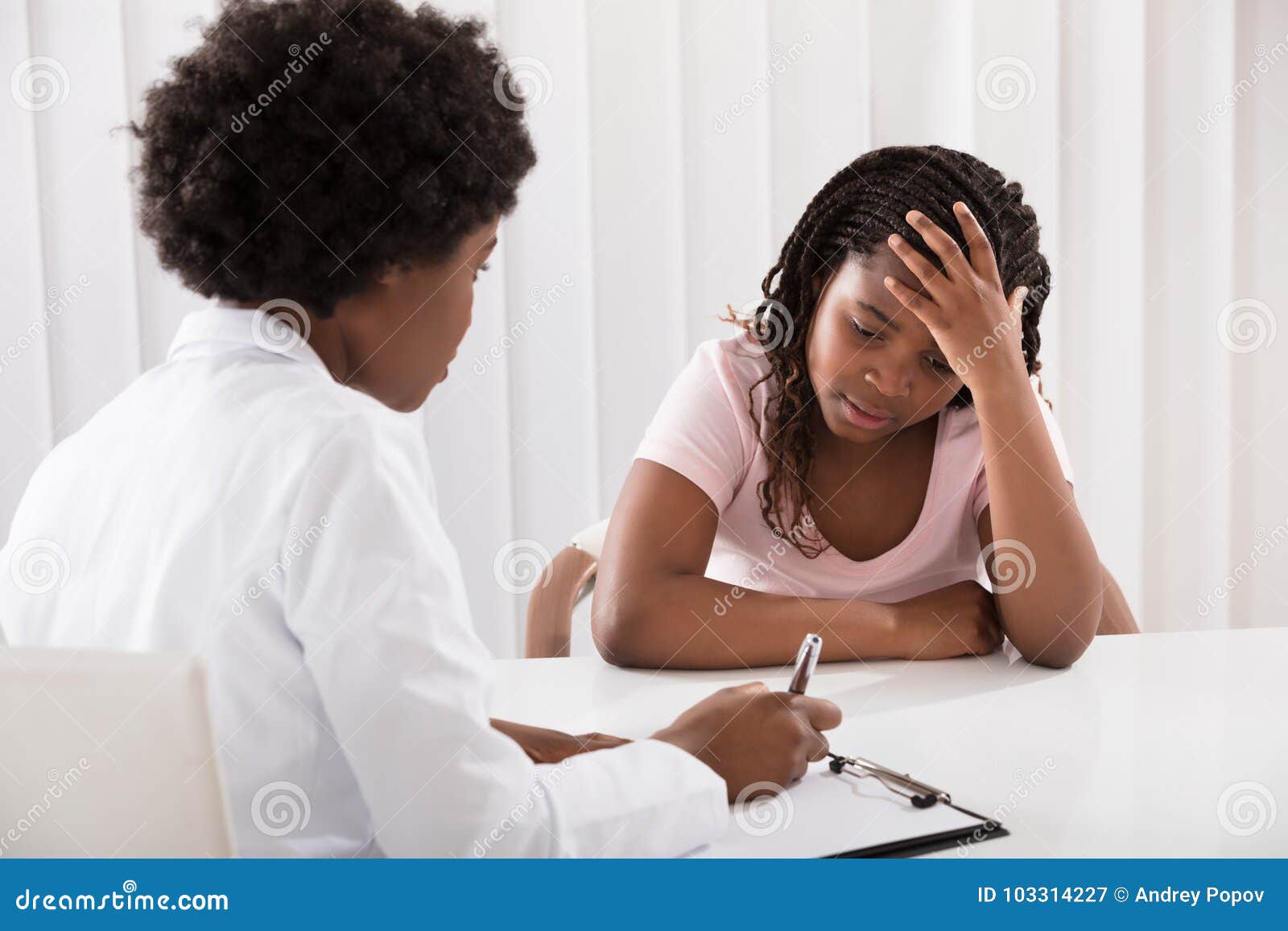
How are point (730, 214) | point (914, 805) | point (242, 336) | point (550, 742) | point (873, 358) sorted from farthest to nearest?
point (730, 214)
point (873, 358)
point (550, 742)
point (914, 805)
point (242, 336)

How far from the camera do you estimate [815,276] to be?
5.14 feet

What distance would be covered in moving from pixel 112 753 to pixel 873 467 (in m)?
1.20

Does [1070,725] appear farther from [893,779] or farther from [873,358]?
[873,358]

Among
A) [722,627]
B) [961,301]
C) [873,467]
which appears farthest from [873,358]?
[722,627]

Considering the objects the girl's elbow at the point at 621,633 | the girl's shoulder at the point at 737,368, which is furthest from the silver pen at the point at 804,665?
the girl's shoulder at the point at 737,368

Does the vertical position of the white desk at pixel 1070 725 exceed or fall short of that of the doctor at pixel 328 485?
it falls short

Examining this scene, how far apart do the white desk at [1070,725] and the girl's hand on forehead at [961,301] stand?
382mm

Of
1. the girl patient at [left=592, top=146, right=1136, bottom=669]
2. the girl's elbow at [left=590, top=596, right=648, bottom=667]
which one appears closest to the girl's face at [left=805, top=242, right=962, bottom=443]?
the girl patient at [left=592, top=146, right=1136, bottom=669]

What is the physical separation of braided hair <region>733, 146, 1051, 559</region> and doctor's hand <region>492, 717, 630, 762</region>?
0.58 m

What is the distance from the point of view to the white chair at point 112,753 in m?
0.58

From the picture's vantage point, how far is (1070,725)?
1.12 m

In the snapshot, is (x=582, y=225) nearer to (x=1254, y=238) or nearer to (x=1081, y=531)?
(x=1081, y=531)

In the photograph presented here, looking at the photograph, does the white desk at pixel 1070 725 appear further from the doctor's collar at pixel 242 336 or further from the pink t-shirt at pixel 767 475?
the doctor's collar at pixel 242 336
